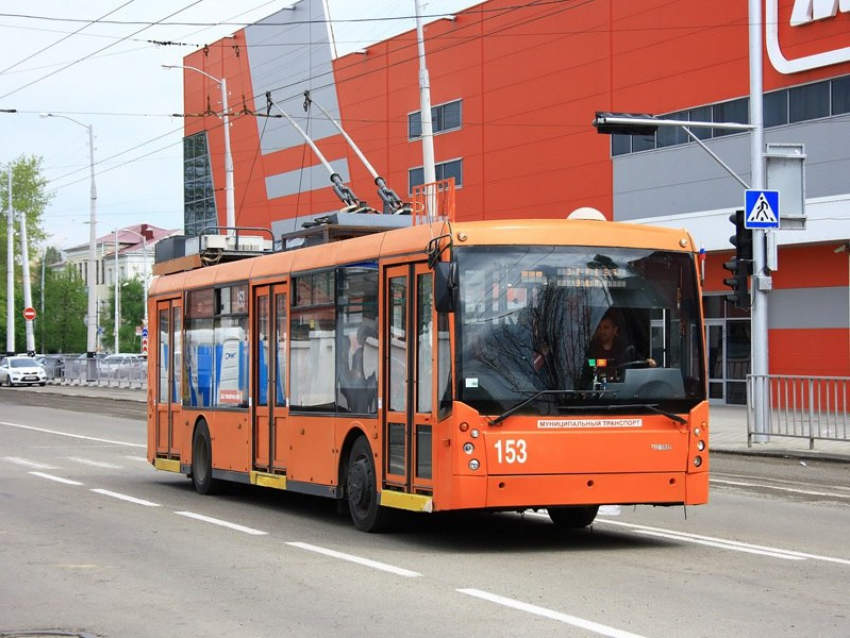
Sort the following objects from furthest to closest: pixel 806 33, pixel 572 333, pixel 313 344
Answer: pixel 806 33, pixel 313 344, pixel 572 333

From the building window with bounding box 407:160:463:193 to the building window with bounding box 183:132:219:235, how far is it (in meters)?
20.2

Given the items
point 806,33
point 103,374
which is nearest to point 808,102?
point 806,33

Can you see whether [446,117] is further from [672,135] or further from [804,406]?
[804,406]

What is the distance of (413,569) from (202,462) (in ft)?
24.4

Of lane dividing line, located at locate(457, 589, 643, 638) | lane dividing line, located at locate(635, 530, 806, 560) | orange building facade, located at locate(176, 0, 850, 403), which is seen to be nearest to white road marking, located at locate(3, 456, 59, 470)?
orange building facade, located at locate(176, 0, 850, 403)

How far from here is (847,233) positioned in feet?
109

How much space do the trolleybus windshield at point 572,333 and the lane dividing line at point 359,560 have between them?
146 centimetres

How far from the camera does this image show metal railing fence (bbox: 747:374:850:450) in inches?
885

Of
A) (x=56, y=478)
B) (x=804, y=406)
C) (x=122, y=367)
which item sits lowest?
(x=56, y=478)

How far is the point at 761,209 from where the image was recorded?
24078 mm

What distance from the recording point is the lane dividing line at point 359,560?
386 inches

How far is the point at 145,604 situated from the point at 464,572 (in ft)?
7.64

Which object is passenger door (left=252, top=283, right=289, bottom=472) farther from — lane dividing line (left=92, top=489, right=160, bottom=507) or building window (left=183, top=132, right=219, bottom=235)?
building window (left=183, top=132, right=219, bottom=235)

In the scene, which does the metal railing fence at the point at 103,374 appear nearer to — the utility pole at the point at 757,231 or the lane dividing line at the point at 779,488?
the utility pole at the point at 757,231
